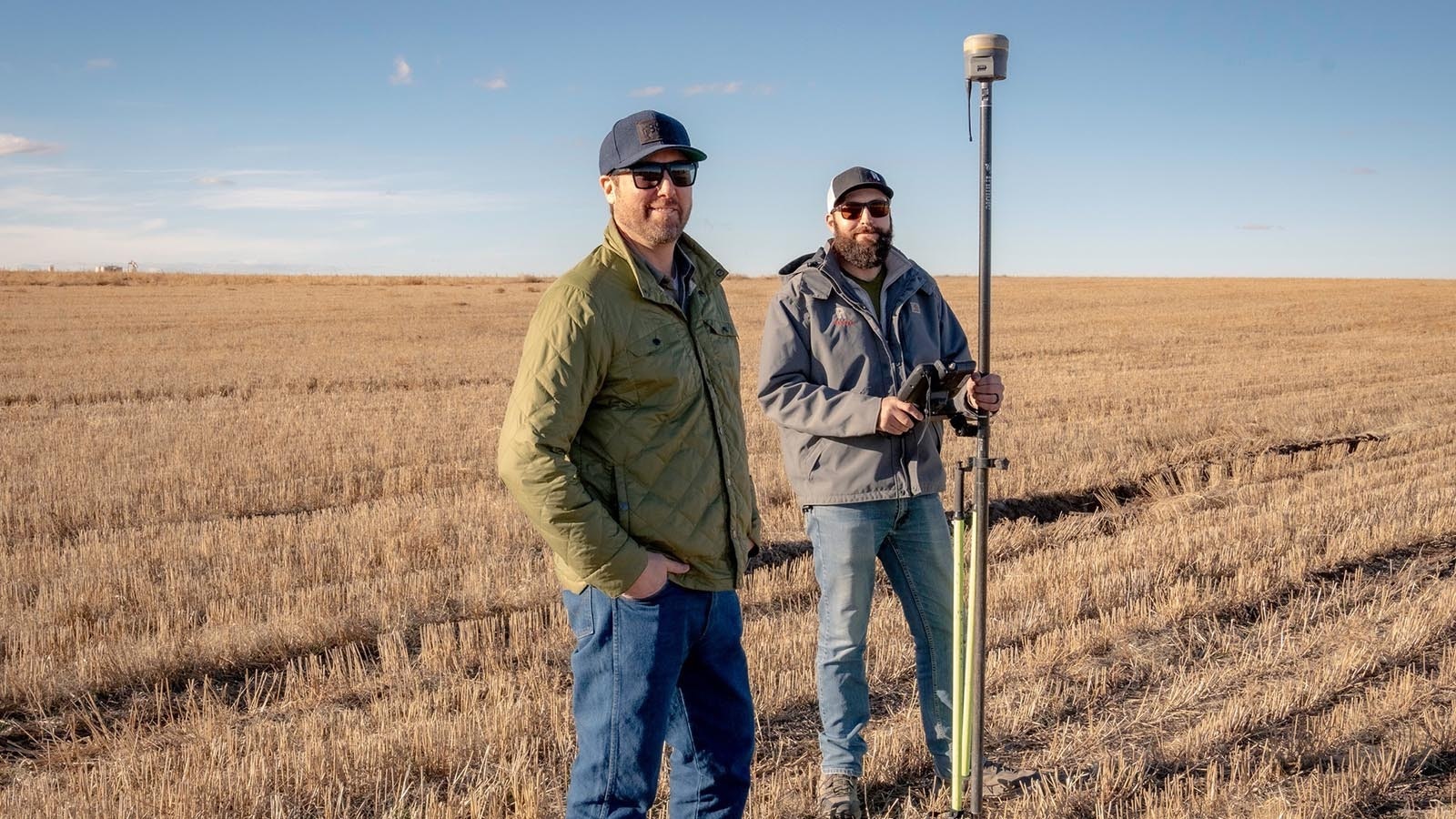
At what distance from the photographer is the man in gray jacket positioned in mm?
3918

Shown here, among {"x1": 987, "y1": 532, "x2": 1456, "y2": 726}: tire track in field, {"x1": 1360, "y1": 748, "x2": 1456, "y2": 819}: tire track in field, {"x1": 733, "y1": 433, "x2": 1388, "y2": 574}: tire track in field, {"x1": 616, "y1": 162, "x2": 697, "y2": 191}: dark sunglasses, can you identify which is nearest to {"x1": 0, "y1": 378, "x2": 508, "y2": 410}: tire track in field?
{"x1": 733, "y1": 433, "x2": 1388, "y2": 574}: tire track in field

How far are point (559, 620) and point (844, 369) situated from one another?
115 inches

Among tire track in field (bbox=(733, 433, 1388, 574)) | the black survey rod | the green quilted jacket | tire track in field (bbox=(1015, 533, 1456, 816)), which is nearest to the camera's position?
the green quilted jacket

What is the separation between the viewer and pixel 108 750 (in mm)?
4605

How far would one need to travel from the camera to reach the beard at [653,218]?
2.79 m

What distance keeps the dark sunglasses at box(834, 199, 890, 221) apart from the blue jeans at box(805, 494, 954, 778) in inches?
38.6

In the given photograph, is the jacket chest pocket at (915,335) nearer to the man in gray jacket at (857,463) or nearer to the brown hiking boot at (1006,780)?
the man in gray jacket at (857,463)

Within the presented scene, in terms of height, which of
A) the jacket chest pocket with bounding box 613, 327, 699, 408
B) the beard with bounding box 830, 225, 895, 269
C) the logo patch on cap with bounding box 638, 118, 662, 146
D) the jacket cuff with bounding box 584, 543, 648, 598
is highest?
the logo patch on cap with bounding box 638, 118, 662, 146

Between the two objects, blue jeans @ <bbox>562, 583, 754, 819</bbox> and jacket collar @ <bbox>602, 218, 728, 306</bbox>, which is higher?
jacket collar @ <bbox>602, 218, 728, 306</bbox>

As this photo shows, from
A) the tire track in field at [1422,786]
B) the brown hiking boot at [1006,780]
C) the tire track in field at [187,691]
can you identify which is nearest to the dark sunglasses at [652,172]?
the brown hiking boot at [1006,780]

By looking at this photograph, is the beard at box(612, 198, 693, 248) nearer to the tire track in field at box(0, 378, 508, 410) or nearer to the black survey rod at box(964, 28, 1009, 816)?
the black survey rod at box(964, 28, 1009, 816)

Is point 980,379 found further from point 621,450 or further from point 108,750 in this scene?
point 108,750

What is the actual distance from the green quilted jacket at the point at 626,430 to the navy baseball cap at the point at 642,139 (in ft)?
0.62

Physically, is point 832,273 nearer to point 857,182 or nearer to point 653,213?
point 857,182
